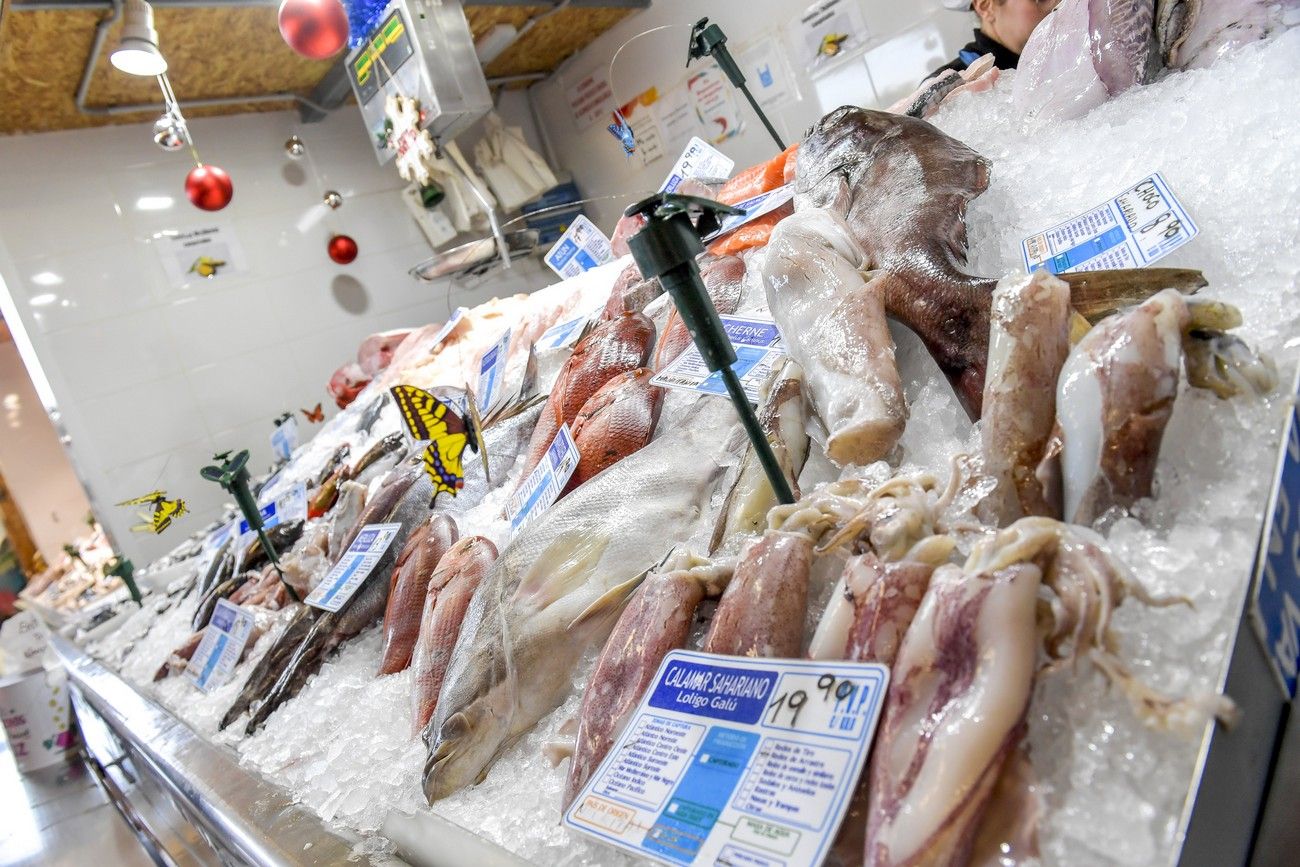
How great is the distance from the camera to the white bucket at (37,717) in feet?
13.6

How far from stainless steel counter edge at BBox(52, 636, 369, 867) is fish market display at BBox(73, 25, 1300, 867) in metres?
0.05

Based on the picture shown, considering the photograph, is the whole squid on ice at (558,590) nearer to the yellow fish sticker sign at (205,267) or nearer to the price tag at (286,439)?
the price tag at (286,439)

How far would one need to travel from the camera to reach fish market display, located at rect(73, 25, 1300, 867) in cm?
68

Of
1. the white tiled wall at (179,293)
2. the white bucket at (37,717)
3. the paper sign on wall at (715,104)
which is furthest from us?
the paper sign on wall at (715,104)

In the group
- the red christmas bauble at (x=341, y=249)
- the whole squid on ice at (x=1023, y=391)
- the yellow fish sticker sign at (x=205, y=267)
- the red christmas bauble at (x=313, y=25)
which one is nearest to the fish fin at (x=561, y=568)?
the whole squid on ice at (x=1023, y=391)

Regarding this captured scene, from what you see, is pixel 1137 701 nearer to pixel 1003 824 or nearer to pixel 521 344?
pixel 1003 824

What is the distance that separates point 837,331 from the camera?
1352 mm

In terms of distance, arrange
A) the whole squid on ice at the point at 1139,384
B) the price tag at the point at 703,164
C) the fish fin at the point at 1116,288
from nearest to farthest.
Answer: the whole squid on ice at the point at 1139,384 → the fish fin at the point at 1116,288 → the price tag at the point at 703,164

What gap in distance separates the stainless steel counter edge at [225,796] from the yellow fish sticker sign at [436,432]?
0.76m

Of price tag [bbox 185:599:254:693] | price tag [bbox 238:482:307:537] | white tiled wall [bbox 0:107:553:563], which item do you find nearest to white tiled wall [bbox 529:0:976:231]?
white tiled wall [bbox 0:107:553:563]

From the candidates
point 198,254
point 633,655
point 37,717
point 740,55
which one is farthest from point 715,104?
point 633,655

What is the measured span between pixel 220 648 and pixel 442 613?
4.22 ft

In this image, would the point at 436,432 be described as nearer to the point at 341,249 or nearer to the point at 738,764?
the point at 738,764

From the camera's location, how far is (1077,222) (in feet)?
4.78
